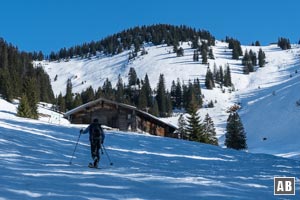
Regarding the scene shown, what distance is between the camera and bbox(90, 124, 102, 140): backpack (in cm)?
1466

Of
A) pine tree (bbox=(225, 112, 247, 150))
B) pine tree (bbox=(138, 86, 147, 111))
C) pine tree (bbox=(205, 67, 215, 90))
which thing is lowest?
pine tree (bbox=(225, 112, 247, 150))

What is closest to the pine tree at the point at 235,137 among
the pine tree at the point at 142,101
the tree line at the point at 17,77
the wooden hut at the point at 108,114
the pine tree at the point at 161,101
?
the wooden hut at the point at 108,114

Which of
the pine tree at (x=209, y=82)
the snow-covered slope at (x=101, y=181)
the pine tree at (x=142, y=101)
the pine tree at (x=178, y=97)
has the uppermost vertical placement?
the pine tree at (x=209, y=82)

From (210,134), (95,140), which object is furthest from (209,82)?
(95,140)

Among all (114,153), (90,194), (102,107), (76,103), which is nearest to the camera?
(90,194)

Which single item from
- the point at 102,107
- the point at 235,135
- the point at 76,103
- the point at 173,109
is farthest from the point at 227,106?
the point at 102,107

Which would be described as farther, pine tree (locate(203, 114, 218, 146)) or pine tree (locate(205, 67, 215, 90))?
pine tree (locate(205, 67, 215, 90))

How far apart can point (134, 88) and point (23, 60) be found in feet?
164

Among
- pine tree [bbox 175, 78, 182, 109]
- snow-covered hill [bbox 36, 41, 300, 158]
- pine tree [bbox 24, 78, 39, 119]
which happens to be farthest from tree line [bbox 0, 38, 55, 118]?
pine tree [bbox 175, 78, 182, 109]

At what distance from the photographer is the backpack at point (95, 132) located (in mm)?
14663

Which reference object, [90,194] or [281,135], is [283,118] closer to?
[281,135]

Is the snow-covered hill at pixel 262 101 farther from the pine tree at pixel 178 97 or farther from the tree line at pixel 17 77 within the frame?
the tree line at pixel 17 77

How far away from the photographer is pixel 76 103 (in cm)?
10538

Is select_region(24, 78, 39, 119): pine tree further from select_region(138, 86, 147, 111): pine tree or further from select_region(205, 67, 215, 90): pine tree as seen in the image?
select_region(205, 67, 215, 90): pine tree
